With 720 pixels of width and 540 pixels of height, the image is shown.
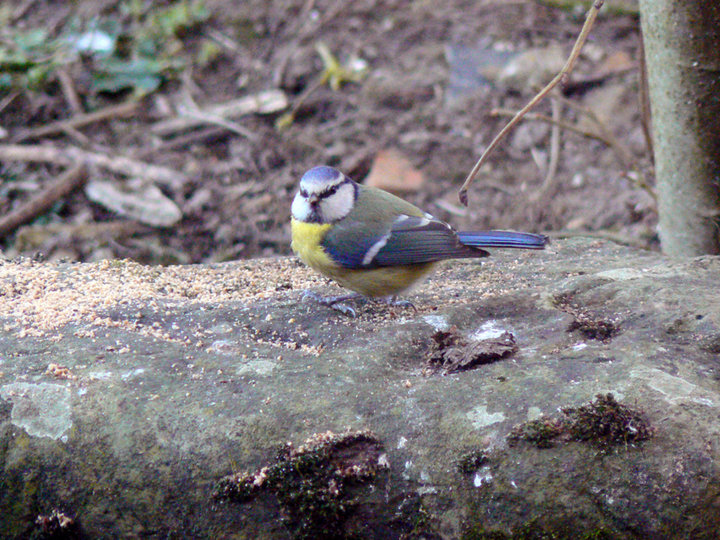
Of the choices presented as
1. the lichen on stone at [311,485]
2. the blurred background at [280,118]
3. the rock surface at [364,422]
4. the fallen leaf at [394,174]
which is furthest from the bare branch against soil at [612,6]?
the lichen on stone at [311,485]

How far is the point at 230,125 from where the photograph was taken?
18.5 feet

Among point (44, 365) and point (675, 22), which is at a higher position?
point (675, 22)

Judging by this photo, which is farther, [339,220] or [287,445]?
[339,220]

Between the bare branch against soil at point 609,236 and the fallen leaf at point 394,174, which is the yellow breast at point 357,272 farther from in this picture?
the fallen leaf at point 394,174

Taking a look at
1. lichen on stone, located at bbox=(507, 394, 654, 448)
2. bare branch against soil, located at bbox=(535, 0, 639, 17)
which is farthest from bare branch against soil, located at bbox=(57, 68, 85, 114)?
lichen on stone, located at bbox=(507, 394, 654, 448)

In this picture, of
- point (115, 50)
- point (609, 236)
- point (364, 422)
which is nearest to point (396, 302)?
point (364, 422)

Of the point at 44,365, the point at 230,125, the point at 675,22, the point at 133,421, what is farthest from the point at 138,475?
the point at 230,125

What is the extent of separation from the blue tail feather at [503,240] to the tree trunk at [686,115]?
98 centimetres

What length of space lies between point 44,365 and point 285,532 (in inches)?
34.4

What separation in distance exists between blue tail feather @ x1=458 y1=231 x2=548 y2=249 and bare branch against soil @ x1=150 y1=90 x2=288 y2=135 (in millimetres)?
3245

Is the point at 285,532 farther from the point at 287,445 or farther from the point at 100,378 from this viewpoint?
the point at 100,378

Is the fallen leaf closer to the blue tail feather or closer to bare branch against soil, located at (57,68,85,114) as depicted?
the blue tail feather

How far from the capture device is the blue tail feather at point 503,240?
283cm

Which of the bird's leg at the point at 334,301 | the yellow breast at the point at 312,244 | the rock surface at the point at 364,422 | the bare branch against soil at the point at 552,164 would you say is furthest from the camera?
the bare branch against soil at the point at 552,164
